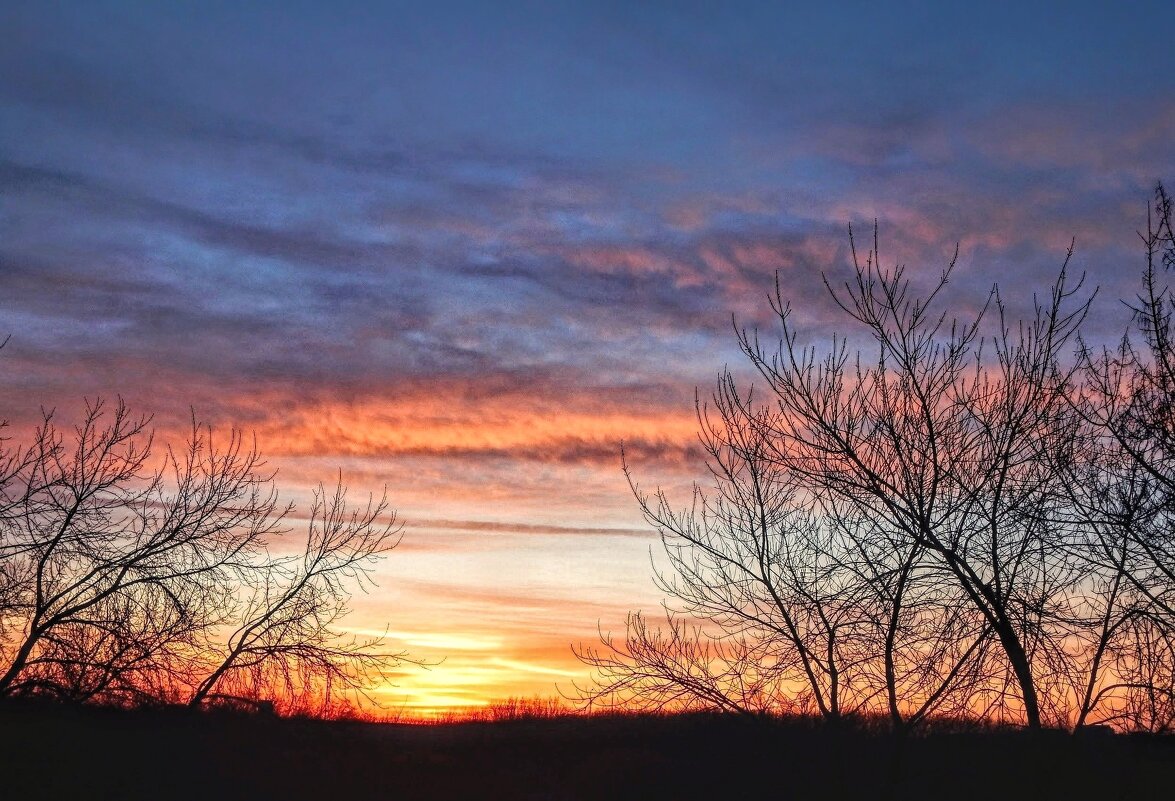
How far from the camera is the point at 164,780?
16.3 metres

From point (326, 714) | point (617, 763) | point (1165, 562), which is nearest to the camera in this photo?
point (1165, 562)

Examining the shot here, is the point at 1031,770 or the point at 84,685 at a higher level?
the point at 84,685

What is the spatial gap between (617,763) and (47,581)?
1082 centimetres

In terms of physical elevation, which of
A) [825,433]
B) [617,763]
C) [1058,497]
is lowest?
[617,763]

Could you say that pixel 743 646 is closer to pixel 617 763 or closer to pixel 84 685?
pixel 617 763

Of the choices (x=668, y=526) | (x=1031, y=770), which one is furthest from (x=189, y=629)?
(x=1031, y=770)

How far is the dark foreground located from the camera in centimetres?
1453

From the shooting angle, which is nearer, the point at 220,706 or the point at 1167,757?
the point at 1167,757

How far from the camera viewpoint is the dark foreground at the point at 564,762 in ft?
47.7

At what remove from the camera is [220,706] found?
66.7ft

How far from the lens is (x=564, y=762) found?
1944 cm

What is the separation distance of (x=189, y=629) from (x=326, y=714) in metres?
3.69

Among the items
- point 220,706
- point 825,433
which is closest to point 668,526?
point 825,433

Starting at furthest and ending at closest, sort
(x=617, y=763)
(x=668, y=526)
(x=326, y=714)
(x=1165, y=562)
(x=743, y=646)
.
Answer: (x=326, y=714) < (x=617, y=763) < (x=668, y=526) < (x=743, y=646) < (x=1165, y=562)
